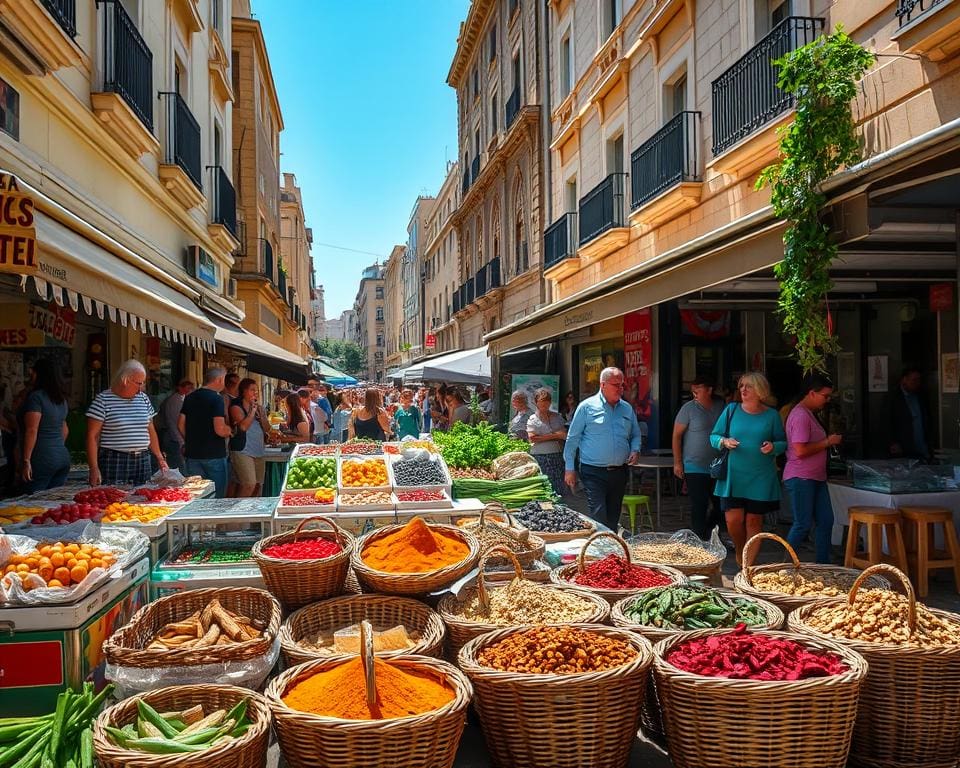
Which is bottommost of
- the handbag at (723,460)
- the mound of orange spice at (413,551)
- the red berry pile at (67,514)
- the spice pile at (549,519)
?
the spice pile at (549,519)

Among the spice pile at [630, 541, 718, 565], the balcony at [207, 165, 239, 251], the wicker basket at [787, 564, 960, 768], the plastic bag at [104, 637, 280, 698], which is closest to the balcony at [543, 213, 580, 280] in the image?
the balcony at [207, 165, 239, 251]

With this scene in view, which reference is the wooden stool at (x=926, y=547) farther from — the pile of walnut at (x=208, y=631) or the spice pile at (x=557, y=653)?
the pile of walnut at (x=208, y=631)

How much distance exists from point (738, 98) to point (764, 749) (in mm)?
8511

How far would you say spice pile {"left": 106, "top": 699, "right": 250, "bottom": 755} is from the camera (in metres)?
2.57

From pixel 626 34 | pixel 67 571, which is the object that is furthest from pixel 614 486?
pixel 626 34

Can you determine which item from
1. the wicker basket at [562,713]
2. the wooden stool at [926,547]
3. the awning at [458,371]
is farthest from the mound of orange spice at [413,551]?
the awning at [458,371]

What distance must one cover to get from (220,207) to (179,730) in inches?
562

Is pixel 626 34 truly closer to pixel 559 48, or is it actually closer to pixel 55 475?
pixel 559 48

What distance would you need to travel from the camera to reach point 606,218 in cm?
1437

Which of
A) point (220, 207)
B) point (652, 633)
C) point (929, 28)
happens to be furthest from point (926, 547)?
point (220, 207)

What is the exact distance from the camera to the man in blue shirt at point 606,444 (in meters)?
6.92

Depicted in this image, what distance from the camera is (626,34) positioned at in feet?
45.8

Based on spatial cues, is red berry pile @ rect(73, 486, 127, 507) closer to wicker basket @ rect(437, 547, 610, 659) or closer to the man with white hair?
the man with white hair

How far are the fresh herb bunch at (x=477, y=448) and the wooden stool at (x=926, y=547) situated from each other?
382cm
